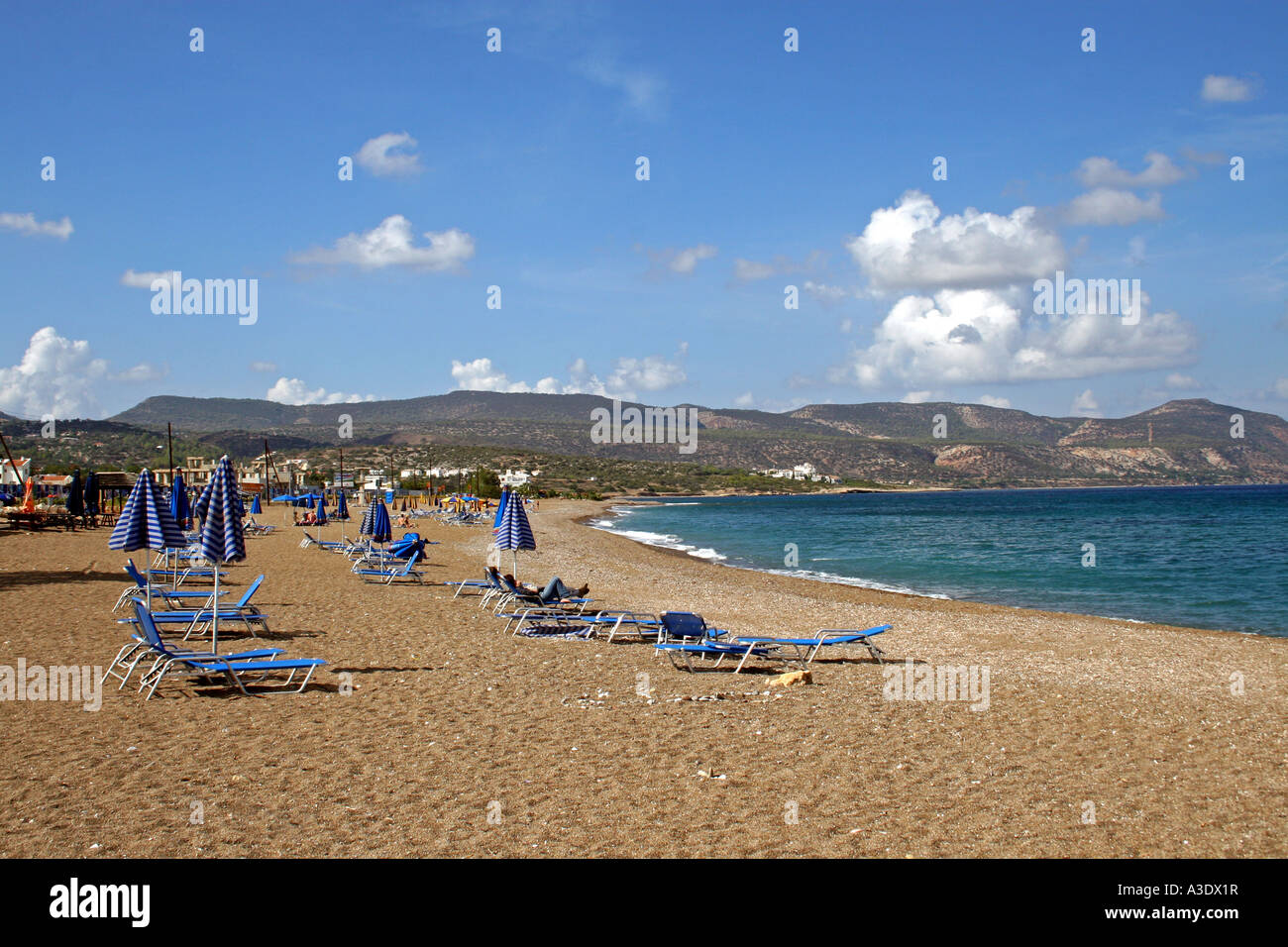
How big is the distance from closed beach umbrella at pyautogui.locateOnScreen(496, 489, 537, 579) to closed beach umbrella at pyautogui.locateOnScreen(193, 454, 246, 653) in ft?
14.6

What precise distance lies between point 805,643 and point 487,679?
365cm

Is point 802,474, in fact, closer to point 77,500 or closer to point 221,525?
point 77,500

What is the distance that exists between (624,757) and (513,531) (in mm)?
7420

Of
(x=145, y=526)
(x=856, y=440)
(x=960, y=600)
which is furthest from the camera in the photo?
(x=856, y=440)

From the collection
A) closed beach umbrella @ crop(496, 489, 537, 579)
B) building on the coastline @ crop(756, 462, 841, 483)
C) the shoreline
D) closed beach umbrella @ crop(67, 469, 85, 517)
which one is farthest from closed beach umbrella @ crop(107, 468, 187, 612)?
building on the coastline @ crop(756, 462, 841, 483)

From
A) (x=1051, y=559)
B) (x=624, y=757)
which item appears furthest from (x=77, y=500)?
(x=1051, y=559)

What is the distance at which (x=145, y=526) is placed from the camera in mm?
10398

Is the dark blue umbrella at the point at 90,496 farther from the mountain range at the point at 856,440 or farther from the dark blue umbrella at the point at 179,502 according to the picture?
the mountain range at the point at 856,440

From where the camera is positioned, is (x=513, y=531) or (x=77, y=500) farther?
(x=77, y=500)

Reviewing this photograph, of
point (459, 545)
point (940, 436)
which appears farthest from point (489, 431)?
point (459, 545)

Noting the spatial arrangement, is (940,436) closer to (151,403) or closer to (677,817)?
(151,403)

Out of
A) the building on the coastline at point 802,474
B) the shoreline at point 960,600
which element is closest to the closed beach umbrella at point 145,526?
the shoreline at point 960,600

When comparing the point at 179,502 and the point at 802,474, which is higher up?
the point at 802,474

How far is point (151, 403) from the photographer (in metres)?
195
